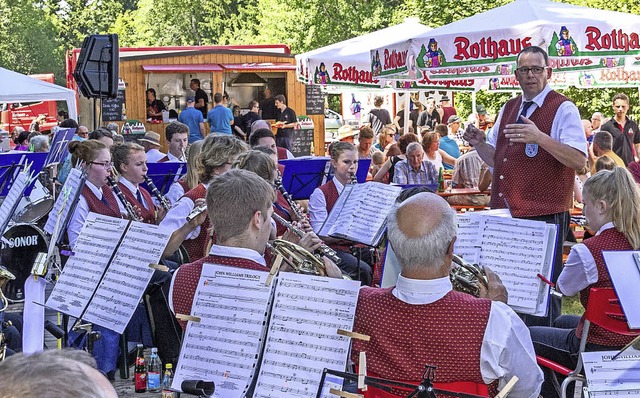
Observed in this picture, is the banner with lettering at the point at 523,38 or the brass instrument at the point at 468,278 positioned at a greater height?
the banner with lettering at the point at 523,38

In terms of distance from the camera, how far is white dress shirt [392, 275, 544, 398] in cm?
295

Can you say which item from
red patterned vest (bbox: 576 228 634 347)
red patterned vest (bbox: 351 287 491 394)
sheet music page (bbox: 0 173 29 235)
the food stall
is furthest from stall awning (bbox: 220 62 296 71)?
red patterned vest (bbox: 351 287 491 394)

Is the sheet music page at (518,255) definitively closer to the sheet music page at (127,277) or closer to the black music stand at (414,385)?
the black music stand at (414,385)

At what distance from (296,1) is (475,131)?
27.5 meters

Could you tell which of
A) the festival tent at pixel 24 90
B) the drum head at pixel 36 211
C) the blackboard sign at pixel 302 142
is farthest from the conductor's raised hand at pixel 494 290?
the blackboard sign at pixel 302 142

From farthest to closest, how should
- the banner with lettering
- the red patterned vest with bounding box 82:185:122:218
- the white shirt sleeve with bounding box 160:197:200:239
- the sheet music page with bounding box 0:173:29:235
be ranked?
the banner with lettering, the red patterned vest with bounding box 82:185:122:218, the white shirt sleeve with bounding box 160:197:200:239, the sheet music page with bounding box 0:173:29:235

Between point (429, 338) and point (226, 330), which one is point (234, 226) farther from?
point (429, 338)

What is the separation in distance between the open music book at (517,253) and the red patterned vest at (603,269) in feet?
0.75

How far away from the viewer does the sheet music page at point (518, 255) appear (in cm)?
417

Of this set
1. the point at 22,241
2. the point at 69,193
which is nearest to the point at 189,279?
the point at 69,193

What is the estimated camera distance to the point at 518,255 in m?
4.22

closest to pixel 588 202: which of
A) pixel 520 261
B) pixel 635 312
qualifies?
pixel 520 261

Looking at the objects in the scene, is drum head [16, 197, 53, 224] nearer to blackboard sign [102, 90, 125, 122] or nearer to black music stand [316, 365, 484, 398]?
black music stand [316, 365, 484, 398]

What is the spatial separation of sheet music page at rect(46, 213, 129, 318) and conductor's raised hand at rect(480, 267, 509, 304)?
75.5 inches
